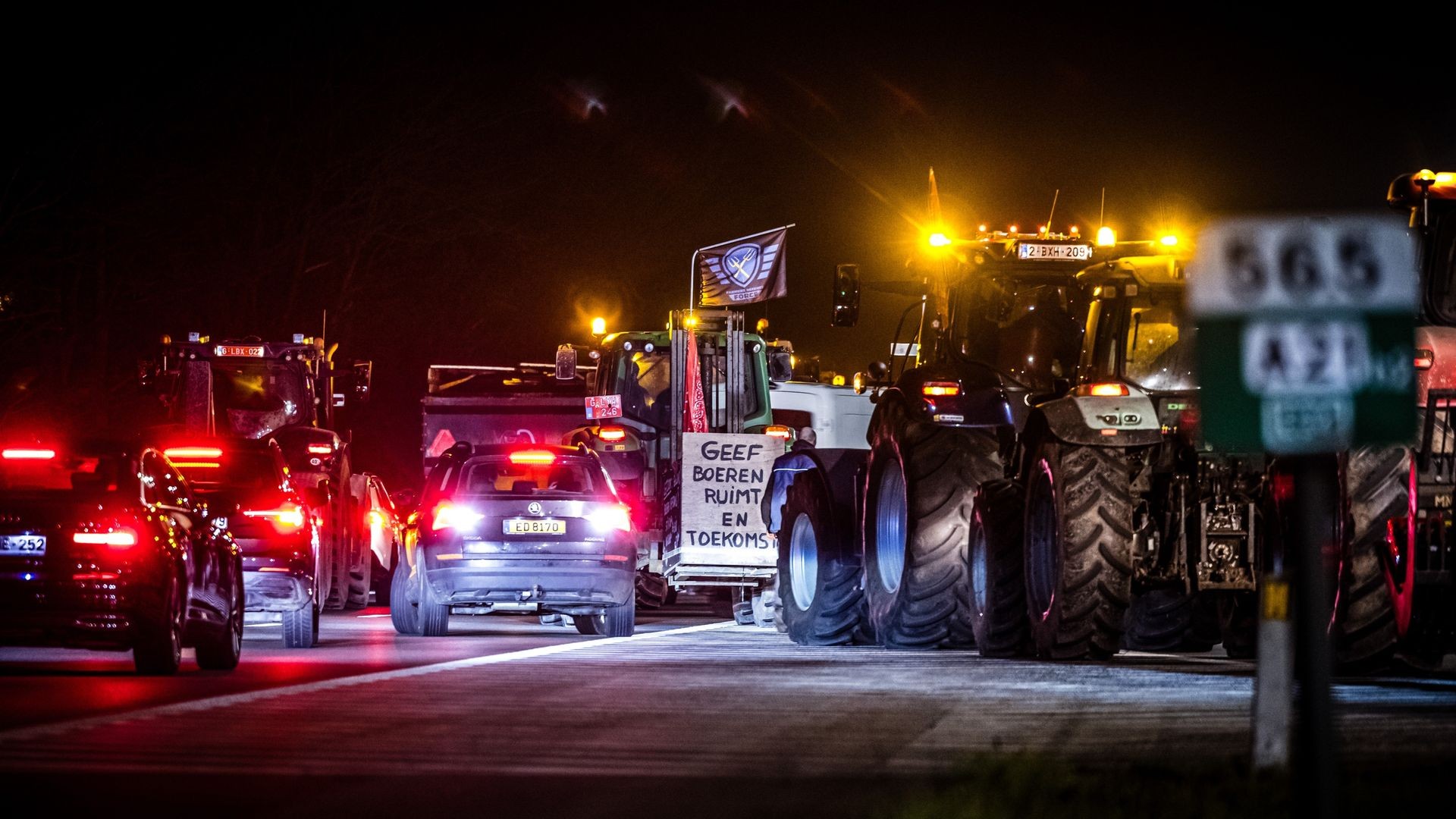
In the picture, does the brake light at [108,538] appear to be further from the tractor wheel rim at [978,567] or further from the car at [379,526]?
the car at [379,526]

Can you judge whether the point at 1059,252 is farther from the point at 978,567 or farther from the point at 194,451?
the point at 194,451

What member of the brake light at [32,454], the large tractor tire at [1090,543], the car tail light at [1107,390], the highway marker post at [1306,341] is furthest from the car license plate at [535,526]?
the highway marker post at [1306,341]

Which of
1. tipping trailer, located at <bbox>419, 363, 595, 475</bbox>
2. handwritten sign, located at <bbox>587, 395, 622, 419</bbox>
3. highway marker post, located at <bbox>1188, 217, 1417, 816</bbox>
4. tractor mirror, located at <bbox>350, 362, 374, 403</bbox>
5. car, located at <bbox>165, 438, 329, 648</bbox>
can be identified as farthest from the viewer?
tipping trailer, located at <bbox>419, 363, 595, 475</bbox>

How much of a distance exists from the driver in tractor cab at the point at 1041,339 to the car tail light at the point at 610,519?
Result: 4.70m

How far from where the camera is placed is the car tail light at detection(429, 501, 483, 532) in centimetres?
2062

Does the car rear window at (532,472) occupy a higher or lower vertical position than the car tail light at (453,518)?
higher

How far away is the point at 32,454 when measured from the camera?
50.4 ft

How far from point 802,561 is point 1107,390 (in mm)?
5935

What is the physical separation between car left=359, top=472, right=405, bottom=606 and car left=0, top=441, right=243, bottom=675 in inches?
487

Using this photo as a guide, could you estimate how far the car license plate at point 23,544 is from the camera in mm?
14844

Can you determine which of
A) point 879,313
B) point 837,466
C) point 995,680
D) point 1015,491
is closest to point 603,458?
point 837,466

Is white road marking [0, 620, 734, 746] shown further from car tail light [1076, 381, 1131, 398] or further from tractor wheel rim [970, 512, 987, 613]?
car tail light [1076, 381, 1131, 398]

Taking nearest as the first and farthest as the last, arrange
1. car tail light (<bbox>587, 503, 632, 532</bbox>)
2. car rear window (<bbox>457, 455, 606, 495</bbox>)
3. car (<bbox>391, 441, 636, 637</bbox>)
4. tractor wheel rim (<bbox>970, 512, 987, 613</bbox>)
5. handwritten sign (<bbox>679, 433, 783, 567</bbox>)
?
tractor wheel rim (<bbox>970, 512, 987, 613</bbox>)
car (<bbox>391, 441, 636, 637</bbox>)
car tail light (<bbox>587, 503, 632, 532</bbox>)
car rear window (<bbox>457, 455, 606, 495</bbox>)
handwritten sign (<bbox>679, 433, 783, 567</bbox>)

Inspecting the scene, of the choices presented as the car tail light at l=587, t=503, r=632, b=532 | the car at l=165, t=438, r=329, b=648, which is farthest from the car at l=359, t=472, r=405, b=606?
the car at l=165, t=438, r=329, b=648
